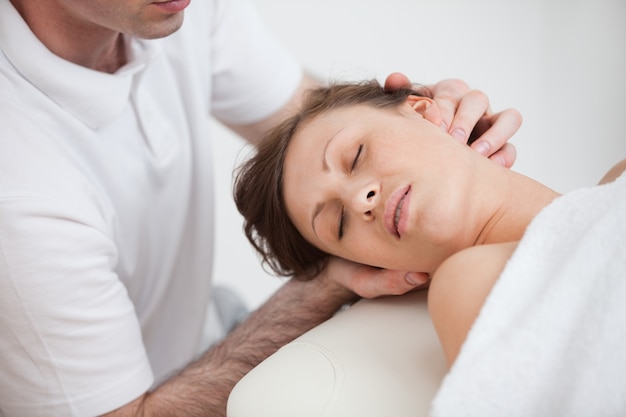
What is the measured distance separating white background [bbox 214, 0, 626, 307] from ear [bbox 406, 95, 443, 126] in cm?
97

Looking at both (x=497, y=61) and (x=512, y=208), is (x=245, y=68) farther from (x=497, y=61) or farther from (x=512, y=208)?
(x=497, y=61)

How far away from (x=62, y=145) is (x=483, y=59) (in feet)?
6.27

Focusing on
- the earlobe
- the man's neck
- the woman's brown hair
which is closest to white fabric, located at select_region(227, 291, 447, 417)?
the woman's brown hair

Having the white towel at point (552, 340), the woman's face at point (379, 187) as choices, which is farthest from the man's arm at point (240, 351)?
the white towel at point (552, 340)

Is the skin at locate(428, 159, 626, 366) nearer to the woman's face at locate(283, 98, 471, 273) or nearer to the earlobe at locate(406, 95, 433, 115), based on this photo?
the woman's face at locate(283, 98, 471, 273)

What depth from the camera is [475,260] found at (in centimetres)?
101

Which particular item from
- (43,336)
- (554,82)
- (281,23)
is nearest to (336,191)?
(43,336)

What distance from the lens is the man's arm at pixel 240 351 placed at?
1.31 metres

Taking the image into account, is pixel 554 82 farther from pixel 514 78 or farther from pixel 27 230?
pixel 27 230

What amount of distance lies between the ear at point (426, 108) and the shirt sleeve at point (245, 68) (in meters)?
0.57

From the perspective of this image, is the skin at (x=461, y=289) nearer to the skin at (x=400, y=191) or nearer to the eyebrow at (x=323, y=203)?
the skin at (x=400, y=191)

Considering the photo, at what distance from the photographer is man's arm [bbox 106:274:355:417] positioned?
1.31 meters

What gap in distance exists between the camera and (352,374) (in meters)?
1.04

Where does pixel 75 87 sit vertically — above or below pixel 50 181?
above
